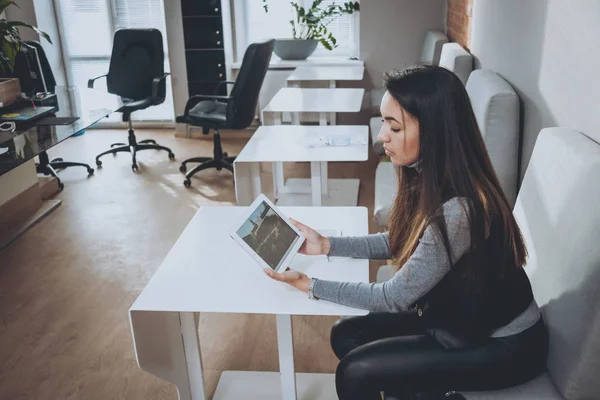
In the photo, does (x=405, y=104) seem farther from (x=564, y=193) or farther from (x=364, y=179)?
(x=364, y=179)

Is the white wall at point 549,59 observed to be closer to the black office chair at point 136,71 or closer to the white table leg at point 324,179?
the white table leg at point 324,179

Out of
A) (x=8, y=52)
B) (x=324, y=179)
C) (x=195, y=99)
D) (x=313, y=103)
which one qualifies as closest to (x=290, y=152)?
(x=313, y=103)

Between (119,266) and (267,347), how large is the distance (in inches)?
45.3

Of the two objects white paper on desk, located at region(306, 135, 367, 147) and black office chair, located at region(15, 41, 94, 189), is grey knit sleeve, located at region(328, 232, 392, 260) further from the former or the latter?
→ black office chair, located at region(15, 41, 94, 189)

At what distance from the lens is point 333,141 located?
315cm

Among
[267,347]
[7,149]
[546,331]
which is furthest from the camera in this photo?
[7,149]

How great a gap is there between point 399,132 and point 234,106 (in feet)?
10.0

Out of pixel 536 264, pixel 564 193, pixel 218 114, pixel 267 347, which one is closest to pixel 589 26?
pixel 564 193

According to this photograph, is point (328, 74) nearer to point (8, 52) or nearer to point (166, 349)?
point (8, 52)

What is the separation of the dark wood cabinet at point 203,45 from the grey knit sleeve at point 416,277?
435cm

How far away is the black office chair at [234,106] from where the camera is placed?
426cm

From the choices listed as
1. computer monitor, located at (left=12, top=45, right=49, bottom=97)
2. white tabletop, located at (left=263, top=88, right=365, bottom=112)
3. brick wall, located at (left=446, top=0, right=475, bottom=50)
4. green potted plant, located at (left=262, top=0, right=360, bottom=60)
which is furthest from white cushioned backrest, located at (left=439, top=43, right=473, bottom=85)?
computer monitor, located at (left=12, top=45, right=49, bottom=97)

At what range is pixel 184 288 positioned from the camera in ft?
5.51

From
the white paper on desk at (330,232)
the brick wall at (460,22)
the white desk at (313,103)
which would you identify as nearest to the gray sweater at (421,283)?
the white paper on desk at (330,232)
